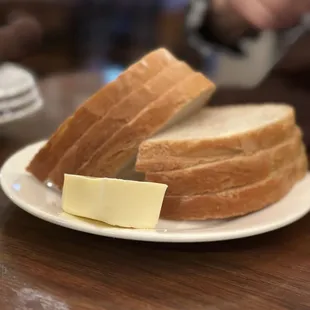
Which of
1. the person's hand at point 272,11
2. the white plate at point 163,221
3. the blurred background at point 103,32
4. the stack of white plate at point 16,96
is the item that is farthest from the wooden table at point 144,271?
the blurred background at point 103,32

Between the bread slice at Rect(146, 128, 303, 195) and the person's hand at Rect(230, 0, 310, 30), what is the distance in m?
0.50

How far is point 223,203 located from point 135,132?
6.6 inches

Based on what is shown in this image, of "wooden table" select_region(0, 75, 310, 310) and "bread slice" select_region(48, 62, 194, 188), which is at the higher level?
"bread slice" select_region(48, 62, 194, 188)

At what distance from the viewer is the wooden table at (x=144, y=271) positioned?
60cm

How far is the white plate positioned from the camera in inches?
27.0

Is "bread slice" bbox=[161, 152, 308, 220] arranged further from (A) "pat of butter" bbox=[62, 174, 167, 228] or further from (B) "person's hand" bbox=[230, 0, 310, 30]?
(B) "person's hand" bbox=[230, 0, 310, 30]

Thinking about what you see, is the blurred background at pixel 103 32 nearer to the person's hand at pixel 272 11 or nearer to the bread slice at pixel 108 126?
the person's hand at pixel 272 11

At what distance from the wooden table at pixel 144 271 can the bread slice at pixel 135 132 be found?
11 cm

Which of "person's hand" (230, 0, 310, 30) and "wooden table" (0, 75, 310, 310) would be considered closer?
"wooden table" (0, 75, 310, 310)

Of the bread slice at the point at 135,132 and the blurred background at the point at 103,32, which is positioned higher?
the bread slice at the point at 135,132

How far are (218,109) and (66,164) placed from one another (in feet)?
1.17

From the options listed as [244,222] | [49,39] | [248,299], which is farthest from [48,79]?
[49,39]

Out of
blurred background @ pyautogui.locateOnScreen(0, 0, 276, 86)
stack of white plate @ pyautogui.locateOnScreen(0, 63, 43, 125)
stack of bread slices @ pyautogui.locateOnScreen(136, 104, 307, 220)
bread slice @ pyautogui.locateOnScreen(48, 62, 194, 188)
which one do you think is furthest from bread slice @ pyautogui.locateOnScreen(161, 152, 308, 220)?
blurred background @ pyautogui.locateOnScreen(0, 0, 276, 86)

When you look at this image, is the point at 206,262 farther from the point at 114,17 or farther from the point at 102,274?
the point at 114,17
